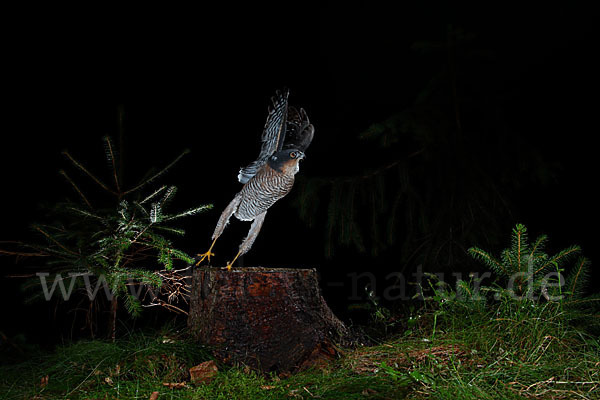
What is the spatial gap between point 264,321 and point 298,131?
1.09 meters

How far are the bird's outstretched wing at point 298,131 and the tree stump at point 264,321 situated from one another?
0.74 metres

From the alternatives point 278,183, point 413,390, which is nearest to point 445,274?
point 278,183

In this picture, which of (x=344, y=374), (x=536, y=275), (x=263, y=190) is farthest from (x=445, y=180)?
(x=344, y=374)

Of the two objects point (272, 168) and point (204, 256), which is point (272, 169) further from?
point (204, 256)

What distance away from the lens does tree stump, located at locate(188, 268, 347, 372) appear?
201 cm

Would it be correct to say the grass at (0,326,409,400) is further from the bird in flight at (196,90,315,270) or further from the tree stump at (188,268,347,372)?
the bird in flight at (196,90,315,270)

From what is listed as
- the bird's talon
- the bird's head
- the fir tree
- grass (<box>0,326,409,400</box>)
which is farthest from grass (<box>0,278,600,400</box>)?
the bird's head

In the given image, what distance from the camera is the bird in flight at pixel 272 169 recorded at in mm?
2350

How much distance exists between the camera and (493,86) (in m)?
2.76

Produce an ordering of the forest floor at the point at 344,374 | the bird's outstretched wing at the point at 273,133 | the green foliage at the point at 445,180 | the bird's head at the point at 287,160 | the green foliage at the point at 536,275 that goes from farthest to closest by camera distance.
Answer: the green foliage at the point at 445,180 < the bird's outstretched wing at the point at 273,133 < the bird's head at the point at 287,160 < the green foliage at the point at 536,275 < the forest floor at the point at 344,374

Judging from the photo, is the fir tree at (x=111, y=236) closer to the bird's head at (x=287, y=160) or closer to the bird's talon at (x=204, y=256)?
the bird's talon at (x=204, y=256)

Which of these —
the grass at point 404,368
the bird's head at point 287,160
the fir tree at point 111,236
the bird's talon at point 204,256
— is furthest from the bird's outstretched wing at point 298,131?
the grass at point 404,368

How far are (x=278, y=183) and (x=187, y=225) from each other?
1264 millimetres

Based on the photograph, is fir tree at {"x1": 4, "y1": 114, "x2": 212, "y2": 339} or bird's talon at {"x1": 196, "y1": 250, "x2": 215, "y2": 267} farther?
bird's talon at {"x1": 196, "y1": 250, "x2": 215, "y2": 267}
